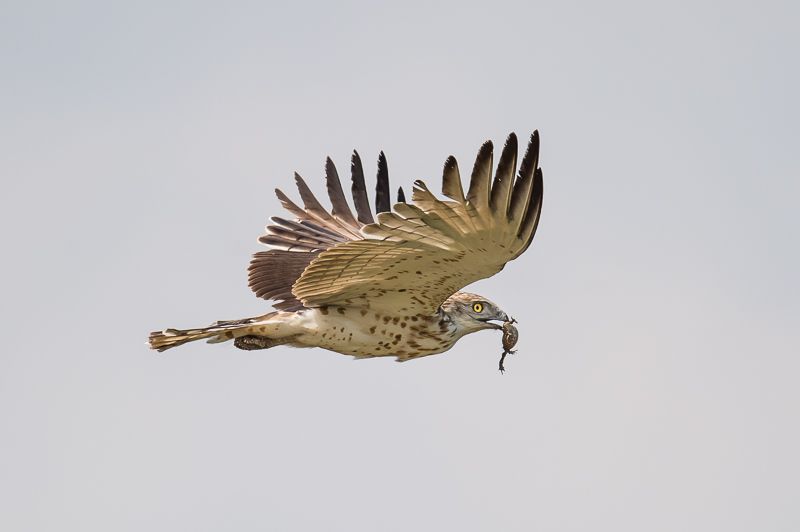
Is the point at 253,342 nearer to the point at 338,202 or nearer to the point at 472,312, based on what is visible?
the point at 472,312

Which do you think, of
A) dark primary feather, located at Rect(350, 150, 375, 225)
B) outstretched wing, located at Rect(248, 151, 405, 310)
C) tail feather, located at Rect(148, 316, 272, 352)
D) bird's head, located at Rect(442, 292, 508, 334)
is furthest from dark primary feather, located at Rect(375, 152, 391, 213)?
tail feather, located at Rect(148, 316, 272, 352)

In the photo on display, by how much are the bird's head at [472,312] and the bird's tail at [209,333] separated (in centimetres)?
151

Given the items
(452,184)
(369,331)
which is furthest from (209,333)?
(452,184)

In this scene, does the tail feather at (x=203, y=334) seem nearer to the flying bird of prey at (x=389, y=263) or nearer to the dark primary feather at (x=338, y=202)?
the flying bird of prey at (x=389, y=263)

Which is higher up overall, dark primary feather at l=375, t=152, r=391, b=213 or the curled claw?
dark primary feather at l=375, t=152, r=391, b=213

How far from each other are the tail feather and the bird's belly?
19.8 inches

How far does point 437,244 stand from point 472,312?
1955 millimetres

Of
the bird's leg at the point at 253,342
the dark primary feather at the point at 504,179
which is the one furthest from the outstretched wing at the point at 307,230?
the dark primary feather at the point at 504,179

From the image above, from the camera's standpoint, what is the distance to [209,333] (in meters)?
12.0

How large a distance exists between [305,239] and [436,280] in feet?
9.26

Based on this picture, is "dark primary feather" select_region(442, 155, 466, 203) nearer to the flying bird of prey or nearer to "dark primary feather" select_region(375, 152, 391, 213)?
the flying bird of prey

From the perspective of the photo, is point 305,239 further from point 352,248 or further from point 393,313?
point 352,248

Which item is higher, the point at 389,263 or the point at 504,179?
the point at 504,179

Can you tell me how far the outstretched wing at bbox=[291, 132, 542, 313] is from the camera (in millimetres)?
9680
